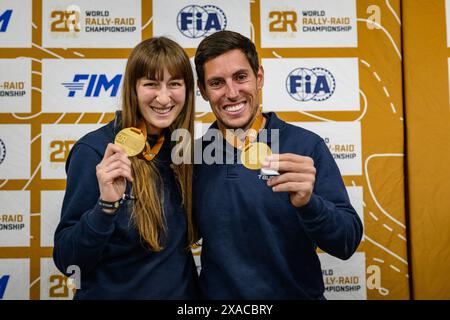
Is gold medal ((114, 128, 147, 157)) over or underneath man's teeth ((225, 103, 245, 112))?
underneath

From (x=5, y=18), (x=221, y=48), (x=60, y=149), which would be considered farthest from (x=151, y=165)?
(x=5, y=18)

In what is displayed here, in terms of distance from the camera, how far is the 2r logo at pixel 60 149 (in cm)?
222

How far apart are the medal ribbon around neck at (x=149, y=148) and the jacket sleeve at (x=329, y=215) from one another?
56cm

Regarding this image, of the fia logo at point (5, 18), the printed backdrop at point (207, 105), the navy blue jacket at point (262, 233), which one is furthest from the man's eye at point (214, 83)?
the fia logo at point (5, 18)

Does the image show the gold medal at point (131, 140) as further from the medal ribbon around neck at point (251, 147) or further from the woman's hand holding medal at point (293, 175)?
the woman's hand holding medal at point (293, 175)

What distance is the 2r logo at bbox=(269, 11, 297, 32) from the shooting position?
7.53ft

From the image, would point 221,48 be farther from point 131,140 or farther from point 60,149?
point 60,149

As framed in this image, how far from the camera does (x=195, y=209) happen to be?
1.48 m

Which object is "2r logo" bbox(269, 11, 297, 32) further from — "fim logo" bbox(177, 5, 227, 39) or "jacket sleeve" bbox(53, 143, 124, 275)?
"jacket sleeve" bbox(53, 143, 124, 275)

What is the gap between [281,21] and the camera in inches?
90.4

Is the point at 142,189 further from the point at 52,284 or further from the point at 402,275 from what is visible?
the point at 402,275

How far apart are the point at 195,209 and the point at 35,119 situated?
129 cm

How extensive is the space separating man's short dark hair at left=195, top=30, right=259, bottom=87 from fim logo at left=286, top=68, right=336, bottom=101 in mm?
805

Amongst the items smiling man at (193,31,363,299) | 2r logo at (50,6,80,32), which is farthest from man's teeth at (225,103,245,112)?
2r logo at (50,6,80,32)
